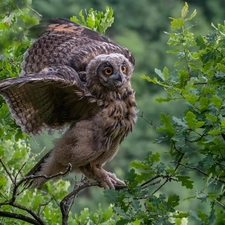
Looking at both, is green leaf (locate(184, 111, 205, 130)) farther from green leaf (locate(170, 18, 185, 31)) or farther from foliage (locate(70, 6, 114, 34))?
foliage (locate(70, 6, 114, 34))

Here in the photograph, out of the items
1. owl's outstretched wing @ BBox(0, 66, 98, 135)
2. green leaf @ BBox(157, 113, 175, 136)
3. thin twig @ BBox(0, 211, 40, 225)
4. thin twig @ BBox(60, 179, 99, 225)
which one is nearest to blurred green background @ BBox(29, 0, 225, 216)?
owl's outstretched wing @ BBox(0, 66, 98, 135)

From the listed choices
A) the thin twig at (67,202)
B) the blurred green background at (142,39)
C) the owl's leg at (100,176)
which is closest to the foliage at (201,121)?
the thin twig at (67,202)

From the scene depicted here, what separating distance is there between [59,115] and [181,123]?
124 centimetres

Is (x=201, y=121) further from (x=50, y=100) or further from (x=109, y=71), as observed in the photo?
(x=50, y=100)

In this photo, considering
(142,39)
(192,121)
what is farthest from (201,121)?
(142,39)

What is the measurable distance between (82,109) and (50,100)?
20 centimetres

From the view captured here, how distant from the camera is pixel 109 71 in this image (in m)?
4.21

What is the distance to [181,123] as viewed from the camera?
320 cm

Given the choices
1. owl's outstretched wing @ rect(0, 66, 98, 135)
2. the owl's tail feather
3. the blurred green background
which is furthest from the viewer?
the blurred green background

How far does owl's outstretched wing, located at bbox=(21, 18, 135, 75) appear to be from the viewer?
14.5 ft

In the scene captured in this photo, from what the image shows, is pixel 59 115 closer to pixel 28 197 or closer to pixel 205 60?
pixel 28 197

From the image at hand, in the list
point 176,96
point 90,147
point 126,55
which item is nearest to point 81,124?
point 90,147

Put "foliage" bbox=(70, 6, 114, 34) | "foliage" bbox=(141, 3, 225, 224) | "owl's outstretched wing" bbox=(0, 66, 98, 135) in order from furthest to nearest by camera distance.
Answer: "foliage" bbox=(70, 6, 114, 34) < "owl's outstretched wing" bbox=(0, 66, 98, 135) < "foliage" bbox=(141, 3, 225, 224)

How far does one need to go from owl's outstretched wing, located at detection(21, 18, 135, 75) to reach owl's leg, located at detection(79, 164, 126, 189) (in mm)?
554
